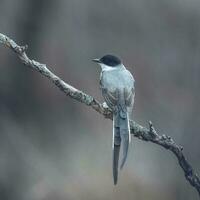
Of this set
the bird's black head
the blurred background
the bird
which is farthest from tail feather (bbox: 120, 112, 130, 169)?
the blurred background

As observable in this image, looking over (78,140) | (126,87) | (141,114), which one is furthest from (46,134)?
(126,87)

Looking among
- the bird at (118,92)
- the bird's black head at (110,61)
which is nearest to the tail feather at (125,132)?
the bird at (118,92)

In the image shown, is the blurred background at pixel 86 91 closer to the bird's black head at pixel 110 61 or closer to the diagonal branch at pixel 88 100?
the bird's black head at pixel 110 61

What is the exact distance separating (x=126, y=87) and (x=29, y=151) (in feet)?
25.7

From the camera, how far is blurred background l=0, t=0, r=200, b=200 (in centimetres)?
1337

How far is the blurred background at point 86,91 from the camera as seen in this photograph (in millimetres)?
13367

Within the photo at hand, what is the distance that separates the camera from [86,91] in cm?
1413

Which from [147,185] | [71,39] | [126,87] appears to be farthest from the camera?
[71,39]

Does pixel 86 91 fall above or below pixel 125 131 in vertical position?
below

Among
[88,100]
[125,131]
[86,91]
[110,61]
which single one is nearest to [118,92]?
[110,61]

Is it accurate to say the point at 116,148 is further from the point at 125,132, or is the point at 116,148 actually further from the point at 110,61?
the point at 110,61

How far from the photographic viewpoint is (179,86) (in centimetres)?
1466

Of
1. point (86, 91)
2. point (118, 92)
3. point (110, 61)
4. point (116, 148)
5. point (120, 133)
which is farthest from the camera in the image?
point (86, 91)

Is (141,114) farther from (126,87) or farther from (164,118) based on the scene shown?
(126,87)
